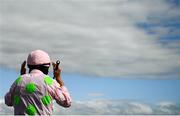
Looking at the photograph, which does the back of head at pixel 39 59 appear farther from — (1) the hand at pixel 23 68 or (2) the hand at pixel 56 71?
(1) the hand at pixel 23 68

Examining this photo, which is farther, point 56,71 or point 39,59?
point 56,71

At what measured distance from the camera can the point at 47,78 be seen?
816 centimetres

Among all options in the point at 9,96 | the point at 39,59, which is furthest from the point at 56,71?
the point at 9,96

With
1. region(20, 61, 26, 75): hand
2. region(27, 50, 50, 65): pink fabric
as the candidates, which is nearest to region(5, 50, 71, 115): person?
region(27, 50, 50, 65): pink fabric

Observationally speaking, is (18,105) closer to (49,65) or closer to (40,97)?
(40,97)

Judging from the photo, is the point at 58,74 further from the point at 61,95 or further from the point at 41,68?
the point at 61,95

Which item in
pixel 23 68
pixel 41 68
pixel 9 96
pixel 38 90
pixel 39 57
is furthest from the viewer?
pixel 23 68

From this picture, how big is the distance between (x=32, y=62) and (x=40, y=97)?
917mm

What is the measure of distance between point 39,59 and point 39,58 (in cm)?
3

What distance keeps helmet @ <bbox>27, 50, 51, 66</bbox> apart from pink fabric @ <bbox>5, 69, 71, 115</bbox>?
33 cm

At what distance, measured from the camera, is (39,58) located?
7961 mm

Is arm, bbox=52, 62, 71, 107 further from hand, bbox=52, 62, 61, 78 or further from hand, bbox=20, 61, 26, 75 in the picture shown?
hand, bbox=20, 61, 26, 75

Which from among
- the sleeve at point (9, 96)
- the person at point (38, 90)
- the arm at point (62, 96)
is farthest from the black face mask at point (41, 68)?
the sleeve at point (9, 96)

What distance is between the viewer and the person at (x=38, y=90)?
26.0ft
